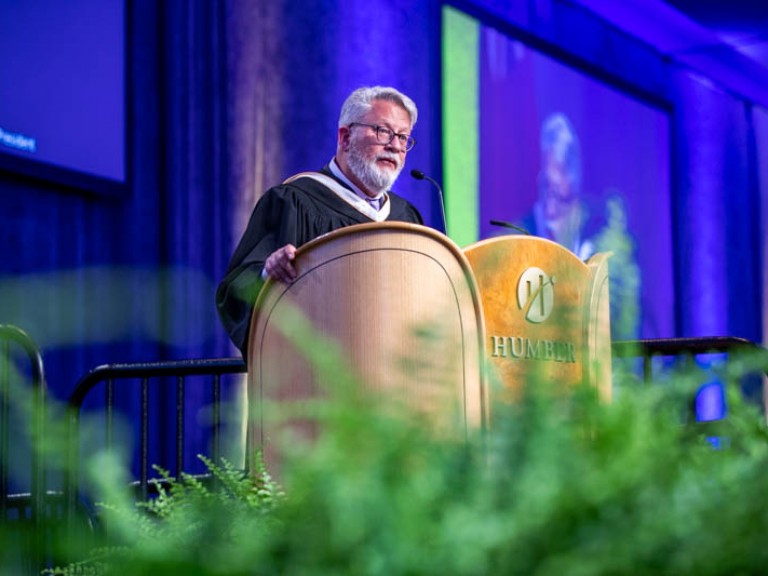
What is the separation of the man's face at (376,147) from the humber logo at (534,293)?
87 cm

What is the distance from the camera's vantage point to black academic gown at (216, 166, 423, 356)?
122 inches

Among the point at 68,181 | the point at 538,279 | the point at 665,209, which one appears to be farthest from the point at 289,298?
the point at 665,209

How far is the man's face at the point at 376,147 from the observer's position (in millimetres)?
3559

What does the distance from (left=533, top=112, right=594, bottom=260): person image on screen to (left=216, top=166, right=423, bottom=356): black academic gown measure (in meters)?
5.59

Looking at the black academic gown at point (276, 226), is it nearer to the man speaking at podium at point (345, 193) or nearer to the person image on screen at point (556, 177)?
the man speaking at podium at point (345, 193)

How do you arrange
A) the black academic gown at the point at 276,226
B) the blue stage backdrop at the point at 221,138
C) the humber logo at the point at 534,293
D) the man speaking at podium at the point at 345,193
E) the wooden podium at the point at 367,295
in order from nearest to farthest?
the wooden podium at the point at 367,295 → the humber logo at the point at 534,293 → the black academic gown at the point at 276,226 → the man speaking at podium at the point at 345,193 → the blue stage backdrop at the point at 221,138

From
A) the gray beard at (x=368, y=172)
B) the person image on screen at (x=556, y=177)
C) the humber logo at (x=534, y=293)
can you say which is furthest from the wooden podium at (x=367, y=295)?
the person image on screen at (x=556, y=177)

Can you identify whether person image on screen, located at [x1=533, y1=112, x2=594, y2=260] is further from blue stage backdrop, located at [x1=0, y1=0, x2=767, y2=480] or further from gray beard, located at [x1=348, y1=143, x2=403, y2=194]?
gray beard, located at [x1=348, y1=143, x2=403, y2=194]

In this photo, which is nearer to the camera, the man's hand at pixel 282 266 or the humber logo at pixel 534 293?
the man's hand at pixel 282 266

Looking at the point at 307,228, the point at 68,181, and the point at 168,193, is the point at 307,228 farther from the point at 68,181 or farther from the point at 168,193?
the point at 168,193

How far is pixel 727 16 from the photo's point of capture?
11227 millimetres

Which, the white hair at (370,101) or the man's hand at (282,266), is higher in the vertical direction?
the white hair at (370,101)

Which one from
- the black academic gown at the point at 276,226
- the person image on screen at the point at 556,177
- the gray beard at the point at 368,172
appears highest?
the person image on screen at the point at 556,177

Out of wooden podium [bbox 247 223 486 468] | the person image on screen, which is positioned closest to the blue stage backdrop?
the person image on screen
